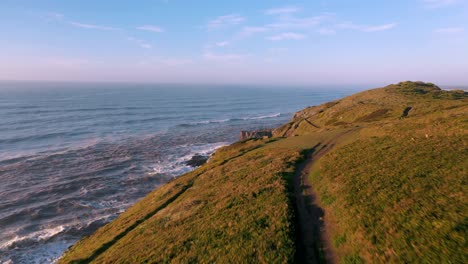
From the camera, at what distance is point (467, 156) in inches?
927

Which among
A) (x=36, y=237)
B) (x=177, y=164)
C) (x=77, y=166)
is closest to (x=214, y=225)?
(x=36, y=237)

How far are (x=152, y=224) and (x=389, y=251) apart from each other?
2028 cm

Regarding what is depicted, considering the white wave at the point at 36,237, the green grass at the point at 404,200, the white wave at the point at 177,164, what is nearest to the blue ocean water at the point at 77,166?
the white wave at the point at 36,237

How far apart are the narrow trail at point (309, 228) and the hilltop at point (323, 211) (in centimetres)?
8

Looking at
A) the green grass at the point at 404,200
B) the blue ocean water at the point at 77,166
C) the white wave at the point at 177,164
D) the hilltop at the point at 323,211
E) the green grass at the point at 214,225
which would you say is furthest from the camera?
the white wave at the point at 177,164

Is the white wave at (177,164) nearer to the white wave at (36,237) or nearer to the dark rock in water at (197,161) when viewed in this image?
the dark rock in water at (197,161)

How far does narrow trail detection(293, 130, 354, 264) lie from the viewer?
1546 centimetres

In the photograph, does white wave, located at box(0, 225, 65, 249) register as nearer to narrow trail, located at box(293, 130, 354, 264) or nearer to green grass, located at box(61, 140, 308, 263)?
→ green grass, located at box(61, 140, 308, 263)

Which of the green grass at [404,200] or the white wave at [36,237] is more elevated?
the green grass at [404,200]

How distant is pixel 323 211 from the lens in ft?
67.1

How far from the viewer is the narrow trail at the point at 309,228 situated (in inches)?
609

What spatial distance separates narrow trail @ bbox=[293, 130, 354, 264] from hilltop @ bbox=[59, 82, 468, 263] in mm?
77

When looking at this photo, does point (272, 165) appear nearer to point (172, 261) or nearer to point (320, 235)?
point (320, 235)

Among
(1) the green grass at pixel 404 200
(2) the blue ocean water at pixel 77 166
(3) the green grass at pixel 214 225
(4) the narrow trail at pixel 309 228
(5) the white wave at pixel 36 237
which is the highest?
(1) the green grass at pixel 404 200
